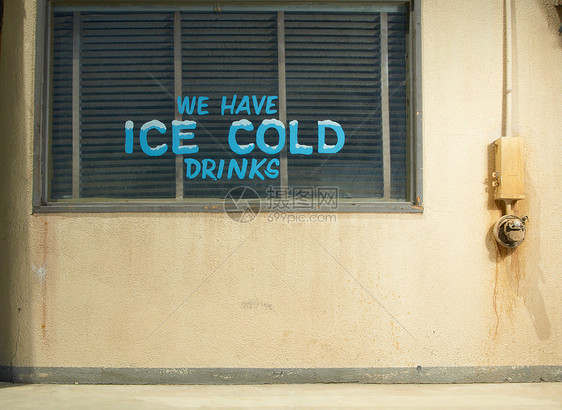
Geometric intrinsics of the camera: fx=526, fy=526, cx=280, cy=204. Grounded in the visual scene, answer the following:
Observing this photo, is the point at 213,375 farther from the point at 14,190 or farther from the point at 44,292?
the point at 14,190

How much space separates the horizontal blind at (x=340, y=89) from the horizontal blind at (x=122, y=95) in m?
1.29

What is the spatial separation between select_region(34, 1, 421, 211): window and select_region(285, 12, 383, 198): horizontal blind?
1 cm

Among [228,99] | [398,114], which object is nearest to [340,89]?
[398,114]

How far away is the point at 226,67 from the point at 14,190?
242 cm

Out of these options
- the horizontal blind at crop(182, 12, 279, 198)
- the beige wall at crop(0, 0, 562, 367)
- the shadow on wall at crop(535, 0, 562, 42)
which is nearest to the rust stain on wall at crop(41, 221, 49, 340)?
the beige wall at crop(0, 0, 562, 367)

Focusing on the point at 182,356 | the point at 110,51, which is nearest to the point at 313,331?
the point at 182,356

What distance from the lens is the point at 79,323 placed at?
5.07 meters

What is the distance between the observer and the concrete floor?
4.42m

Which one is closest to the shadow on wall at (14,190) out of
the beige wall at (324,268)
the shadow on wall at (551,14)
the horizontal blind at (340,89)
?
the beige wall at (324,268)

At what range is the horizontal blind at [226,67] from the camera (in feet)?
17.4

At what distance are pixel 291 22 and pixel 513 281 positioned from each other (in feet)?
11.1

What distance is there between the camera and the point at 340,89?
211 inches

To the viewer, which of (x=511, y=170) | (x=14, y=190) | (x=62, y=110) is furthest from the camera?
(x=62, y=110)

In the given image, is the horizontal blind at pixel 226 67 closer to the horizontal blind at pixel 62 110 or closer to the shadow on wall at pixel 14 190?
the horizontal blind at pixel 62 110
